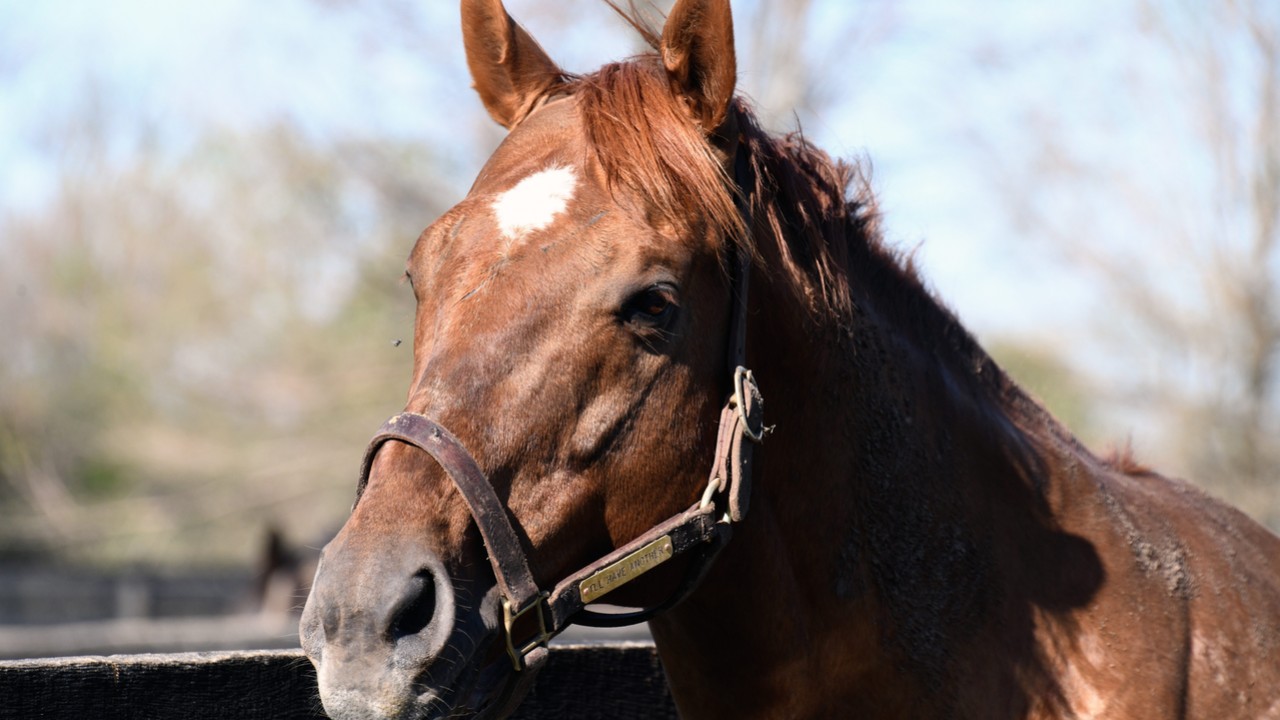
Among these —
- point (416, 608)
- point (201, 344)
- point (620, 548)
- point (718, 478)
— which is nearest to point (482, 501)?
point (416, 608)

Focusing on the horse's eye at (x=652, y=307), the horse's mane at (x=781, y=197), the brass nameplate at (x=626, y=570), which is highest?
the horse's mane at (x=781, y=197)

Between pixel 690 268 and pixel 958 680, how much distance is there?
1010 mm

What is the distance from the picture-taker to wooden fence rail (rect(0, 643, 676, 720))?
218cm

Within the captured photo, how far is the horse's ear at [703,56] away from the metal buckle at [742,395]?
52 cm

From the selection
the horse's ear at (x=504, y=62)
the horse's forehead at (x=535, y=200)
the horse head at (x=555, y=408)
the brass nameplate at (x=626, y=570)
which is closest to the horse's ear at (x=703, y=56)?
the horse head at (x=555, y=408)

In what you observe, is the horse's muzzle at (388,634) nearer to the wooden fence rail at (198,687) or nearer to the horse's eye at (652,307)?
the horse's eye at (652,307)

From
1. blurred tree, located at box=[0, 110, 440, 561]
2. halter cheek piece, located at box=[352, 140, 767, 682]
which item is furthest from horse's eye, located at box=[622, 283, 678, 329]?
blurred tree, located at box=[0, 110, 440, 561]

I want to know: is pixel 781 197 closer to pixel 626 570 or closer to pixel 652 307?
pixel 652 307

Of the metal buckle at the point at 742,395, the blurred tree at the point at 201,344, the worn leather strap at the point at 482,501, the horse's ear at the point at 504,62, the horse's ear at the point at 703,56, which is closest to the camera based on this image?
the worn leather strap at the point at 482,501

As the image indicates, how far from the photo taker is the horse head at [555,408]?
179 cm

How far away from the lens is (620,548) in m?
2.04

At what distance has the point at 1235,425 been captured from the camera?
14688mm

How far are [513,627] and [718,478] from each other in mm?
458

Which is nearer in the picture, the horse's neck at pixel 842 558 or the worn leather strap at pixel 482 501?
the worn leather strap at pixel 482 501
